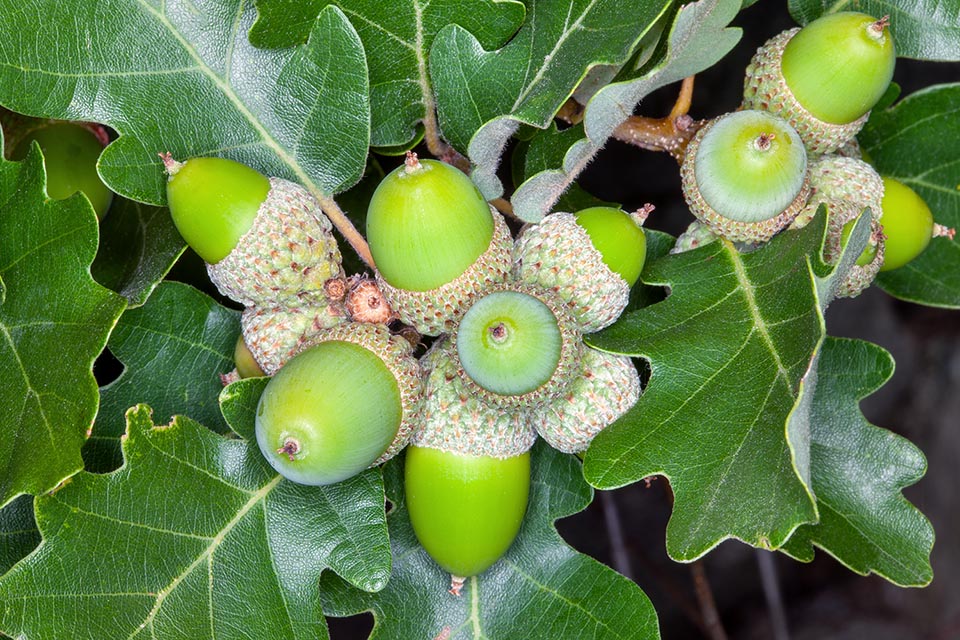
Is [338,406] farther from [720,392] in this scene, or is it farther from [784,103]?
[784,103]

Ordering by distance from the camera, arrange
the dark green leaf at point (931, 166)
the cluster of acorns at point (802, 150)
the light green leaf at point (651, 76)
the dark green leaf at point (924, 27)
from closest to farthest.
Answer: the light green leaf at point (651, 76)
the cluster of acorns at point (802, 150)
the dark green leaf at point (924, 27)
the dark green leaf at point (931, 166)

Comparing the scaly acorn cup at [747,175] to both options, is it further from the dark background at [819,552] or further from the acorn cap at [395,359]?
the dark background at [819,552]

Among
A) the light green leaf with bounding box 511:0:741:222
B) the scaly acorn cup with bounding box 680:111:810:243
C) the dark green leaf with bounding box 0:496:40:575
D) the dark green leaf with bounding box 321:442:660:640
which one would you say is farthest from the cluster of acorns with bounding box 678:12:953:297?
the dark green leaf with bounding box 0:496:40:575

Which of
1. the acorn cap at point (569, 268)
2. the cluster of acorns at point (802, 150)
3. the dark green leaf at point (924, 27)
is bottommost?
the acorn cap at point (569, 268)

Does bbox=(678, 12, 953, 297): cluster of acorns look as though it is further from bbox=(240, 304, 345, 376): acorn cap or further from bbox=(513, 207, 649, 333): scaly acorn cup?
bbox=(240, 304, 345, 376): acorn cap

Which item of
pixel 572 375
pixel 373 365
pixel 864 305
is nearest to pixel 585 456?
pixel 572 375

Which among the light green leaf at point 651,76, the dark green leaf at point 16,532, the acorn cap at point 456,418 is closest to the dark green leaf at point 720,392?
the acorn cap at point 456,418

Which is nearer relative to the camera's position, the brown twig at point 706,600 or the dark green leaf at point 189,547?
the dark green leaf at point 189,547
